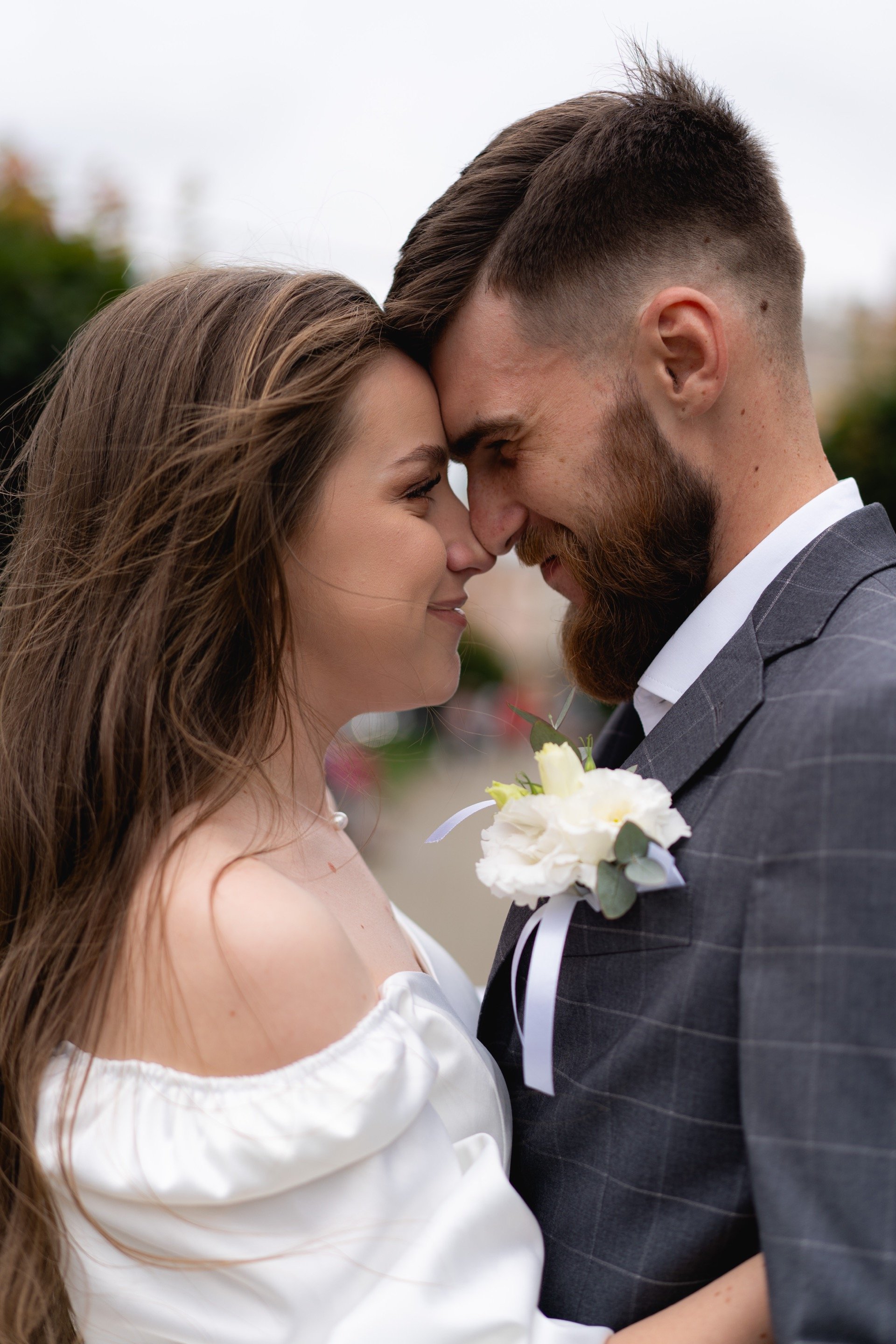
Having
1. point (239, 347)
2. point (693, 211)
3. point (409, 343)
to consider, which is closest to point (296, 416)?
point (239, 347)

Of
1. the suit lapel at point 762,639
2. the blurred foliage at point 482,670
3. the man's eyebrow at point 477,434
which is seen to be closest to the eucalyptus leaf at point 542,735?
the suit lapel at point 762,639

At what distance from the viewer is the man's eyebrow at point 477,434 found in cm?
234

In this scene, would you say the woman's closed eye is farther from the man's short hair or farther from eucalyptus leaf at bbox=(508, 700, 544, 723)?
eucalyptus leaf at bbox=(508, 700, 544, 723)

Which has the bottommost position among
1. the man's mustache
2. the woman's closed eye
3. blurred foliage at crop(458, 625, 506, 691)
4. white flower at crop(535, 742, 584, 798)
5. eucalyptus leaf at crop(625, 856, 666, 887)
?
blurred foliage at crop(458, 625, 506, 691)

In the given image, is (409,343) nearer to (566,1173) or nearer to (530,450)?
(530,450)

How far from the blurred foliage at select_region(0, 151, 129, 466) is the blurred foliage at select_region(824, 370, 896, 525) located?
6.63 metres

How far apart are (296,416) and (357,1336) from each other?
1524 mm

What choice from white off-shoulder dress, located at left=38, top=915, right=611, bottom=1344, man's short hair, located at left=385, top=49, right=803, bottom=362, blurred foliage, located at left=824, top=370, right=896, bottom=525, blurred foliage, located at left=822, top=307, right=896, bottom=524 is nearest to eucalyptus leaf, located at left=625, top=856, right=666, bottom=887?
white off-shoulder dress, located at left=38, top=915, right=611, bottom=1344

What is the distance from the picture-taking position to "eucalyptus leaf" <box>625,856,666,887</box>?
1.65 meters

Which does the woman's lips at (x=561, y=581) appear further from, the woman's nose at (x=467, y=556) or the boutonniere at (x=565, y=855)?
the boutonniere at (x=565, y=855)

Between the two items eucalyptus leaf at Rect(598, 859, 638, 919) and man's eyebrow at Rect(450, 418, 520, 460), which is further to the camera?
man's eyebrow at Rect(450, 418, 520, 460)

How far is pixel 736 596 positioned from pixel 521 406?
62 cm

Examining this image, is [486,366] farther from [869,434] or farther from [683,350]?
[869,434]

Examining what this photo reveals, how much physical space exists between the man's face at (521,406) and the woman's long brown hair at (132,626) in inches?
11.3
